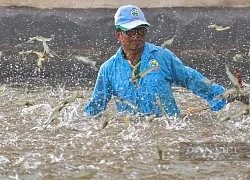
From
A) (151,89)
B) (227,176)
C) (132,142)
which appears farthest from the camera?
(151,89)

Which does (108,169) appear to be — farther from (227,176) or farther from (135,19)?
(135,19)

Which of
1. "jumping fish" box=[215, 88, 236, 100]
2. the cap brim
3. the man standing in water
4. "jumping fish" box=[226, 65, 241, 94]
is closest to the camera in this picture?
"jumping fish" box=[226, 65, 241, 94]

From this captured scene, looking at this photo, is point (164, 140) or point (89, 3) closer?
point (164, 140)

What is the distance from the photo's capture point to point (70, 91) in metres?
10.0

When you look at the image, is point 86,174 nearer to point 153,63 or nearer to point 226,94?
point 226,94

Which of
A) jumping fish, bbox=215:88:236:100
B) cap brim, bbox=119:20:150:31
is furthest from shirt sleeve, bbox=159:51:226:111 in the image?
cap brim, bbox=119:20:150:31

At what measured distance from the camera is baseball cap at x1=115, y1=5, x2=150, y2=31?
7.01 meters

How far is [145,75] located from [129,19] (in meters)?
0.52

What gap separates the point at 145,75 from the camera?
23.2 feet

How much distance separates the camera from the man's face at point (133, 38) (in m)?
7.01

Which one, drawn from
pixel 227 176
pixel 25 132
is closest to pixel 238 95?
pixel 227 176

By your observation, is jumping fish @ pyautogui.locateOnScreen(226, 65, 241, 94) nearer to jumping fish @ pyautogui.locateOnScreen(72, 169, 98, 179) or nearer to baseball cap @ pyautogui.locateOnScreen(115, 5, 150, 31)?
baseball cap @ pyautogui.locateOnScreen(115, 5, 150, 31)

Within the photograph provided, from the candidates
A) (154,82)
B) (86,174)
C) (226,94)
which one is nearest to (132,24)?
(154,82)

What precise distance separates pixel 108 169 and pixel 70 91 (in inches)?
166
